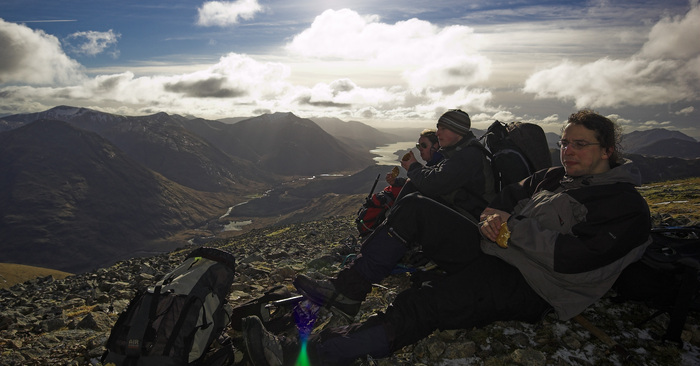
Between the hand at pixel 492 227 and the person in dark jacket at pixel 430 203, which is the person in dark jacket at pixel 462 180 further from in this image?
the hand at pixel 492 227

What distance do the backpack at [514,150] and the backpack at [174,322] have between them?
4.88 metres

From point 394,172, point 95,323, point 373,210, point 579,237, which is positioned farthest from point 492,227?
point 95,323

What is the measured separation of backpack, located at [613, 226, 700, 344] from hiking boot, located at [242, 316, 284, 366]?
15.1 feet

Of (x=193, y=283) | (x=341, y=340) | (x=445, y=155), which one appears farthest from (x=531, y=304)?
(x=193, y=283)

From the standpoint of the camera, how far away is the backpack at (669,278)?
4047 mm

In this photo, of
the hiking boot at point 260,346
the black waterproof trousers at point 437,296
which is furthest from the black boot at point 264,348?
the black waterproof trousers at point 437,296

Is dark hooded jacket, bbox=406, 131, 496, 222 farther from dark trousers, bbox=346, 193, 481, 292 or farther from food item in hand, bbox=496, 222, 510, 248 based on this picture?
food item in hand, bbox=496, 222, 510, 248

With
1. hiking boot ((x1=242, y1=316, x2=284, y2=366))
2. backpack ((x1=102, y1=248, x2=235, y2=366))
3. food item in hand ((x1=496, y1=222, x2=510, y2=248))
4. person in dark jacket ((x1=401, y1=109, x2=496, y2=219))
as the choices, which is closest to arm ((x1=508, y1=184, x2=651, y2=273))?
food item in hand ((x1=496, y1=222, x2=510, y2=248))

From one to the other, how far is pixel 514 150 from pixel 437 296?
3.32 m

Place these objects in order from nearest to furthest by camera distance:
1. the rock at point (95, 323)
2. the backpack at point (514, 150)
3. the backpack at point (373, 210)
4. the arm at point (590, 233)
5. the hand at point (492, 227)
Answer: the arm at point (590, 233)
the hand at point (492, 227)
the backpack at point (514, 150)
the rock at point (95, 323)
the backpack at point (373, 210)

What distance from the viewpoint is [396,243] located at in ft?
15.4

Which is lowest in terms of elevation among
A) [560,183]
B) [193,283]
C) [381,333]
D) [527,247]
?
[381,333]

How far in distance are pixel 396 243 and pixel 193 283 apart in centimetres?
271

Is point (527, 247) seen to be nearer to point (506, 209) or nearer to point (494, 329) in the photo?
point (506, 209)
